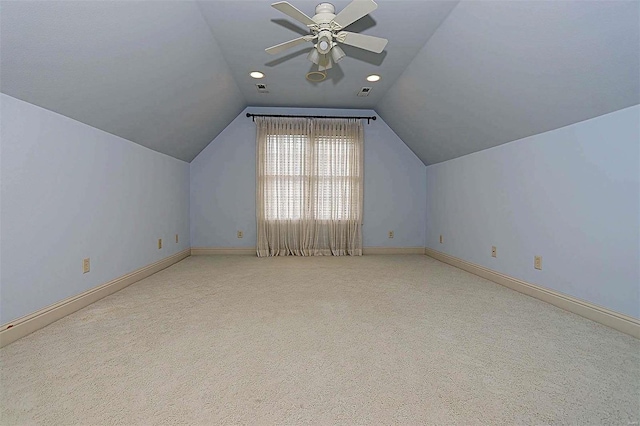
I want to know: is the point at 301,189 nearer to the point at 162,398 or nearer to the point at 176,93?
the point at 176,93

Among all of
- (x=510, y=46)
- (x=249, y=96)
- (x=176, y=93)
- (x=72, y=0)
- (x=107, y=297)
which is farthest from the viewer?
(x=249, y=96)

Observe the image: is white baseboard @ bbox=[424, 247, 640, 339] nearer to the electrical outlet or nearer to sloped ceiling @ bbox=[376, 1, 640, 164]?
the electrical outlet

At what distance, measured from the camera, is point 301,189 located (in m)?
4.93

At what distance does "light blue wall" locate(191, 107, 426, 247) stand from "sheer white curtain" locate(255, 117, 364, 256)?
0.63 feet

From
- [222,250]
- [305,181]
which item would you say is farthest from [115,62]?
[222,250]

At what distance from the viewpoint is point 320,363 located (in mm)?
1626

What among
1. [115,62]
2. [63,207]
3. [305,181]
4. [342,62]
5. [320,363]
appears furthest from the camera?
[305,181]

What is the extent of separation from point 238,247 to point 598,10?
4.79 metres

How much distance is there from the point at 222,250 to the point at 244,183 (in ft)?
3.91

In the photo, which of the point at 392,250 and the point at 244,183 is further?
the point at 392,250

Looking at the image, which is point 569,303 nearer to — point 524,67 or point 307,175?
point 524,67

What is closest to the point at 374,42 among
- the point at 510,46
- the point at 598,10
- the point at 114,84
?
the point at 510,46

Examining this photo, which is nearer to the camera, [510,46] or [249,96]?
[510,46]

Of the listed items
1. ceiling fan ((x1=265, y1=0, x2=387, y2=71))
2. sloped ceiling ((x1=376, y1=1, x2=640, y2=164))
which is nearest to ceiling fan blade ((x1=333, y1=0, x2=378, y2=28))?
ceiling fan ((x1=265, y1=0, x2=387, y2=71))
